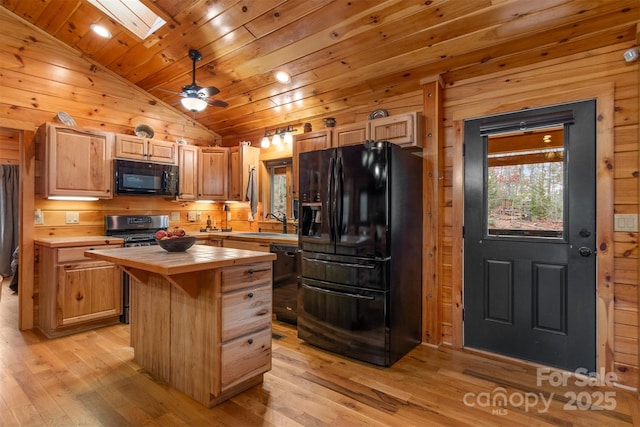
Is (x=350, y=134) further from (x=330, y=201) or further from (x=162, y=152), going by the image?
(x=162, y=152)

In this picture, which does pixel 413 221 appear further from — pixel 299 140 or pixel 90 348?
pixel 90 348

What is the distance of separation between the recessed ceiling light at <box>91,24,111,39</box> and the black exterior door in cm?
365

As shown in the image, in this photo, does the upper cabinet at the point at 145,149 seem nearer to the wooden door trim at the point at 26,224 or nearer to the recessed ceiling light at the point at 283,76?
the wooden door trim at the point at 26,224

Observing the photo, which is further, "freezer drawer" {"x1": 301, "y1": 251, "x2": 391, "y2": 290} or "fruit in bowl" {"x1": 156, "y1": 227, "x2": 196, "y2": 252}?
"freezer drawer" {"x1": 301, "y1": 251, "x2": 391, "y2": 290}

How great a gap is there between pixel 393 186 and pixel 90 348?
299 centimetres

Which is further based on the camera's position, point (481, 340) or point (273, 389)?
point (481, 340)

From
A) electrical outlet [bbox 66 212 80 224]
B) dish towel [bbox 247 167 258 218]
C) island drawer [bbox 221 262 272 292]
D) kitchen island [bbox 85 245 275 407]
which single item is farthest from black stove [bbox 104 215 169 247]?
island drawer [bbox 221 262 272 292]

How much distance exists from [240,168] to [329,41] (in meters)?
2.28

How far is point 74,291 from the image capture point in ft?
10.8

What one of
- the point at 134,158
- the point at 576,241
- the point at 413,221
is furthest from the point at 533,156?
the point at 134,158

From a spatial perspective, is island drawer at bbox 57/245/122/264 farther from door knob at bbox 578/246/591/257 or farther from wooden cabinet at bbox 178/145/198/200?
door knob at bbox 578/246/591/257

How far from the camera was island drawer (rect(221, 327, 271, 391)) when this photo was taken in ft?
6.81

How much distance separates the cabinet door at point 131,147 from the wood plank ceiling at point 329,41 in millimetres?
780

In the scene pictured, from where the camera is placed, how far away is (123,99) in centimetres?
417
